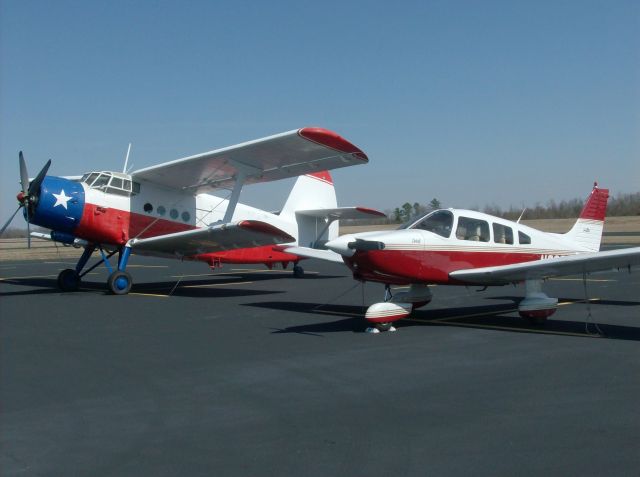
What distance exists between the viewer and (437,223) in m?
9.86

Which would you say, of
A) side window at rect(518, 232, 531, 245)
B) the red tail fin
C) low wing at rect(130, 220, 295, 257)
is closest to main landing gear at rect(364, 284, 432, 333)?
side window at rect(518, 232, 531, 245)

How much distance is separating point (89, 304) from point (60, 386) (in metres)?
6.92

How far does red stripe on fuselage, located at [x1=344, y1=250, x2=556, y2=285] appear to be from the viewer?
30.1ft

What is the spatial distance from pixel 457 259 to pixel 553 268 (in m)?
1.38

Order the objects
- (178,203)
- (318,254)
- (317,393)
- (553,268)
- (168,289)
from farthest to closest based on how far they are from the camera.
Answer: (178,203), (168,289), (318,254), (553,268), (317,393)

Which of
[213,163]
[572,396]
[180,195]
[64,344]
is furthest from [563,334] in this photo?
[180,195]

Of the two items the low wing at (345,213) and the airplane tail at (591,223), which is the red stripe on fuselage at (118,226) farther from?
the airplane tail at (591,223)

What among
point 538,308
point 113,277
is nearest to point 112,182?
point 113,277

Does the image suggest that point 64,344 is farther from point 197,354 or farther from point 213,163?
point 213,163

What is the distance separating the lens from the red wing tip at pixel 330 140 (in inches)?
480

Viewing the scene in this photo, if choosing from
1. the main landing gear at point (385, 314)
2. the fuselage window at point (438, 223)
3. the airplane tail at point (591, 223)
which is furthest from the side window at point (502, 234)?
the airplane tail at point (591, 223)

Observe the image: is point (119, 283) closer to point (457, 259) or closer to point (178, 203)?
point (178, 203)

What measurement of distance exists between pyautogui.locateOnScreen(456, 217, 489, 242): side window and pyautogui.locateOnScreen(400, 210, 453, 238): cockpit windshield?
169mm

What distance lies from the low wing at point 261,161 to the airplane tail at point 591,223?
4.01 metres
